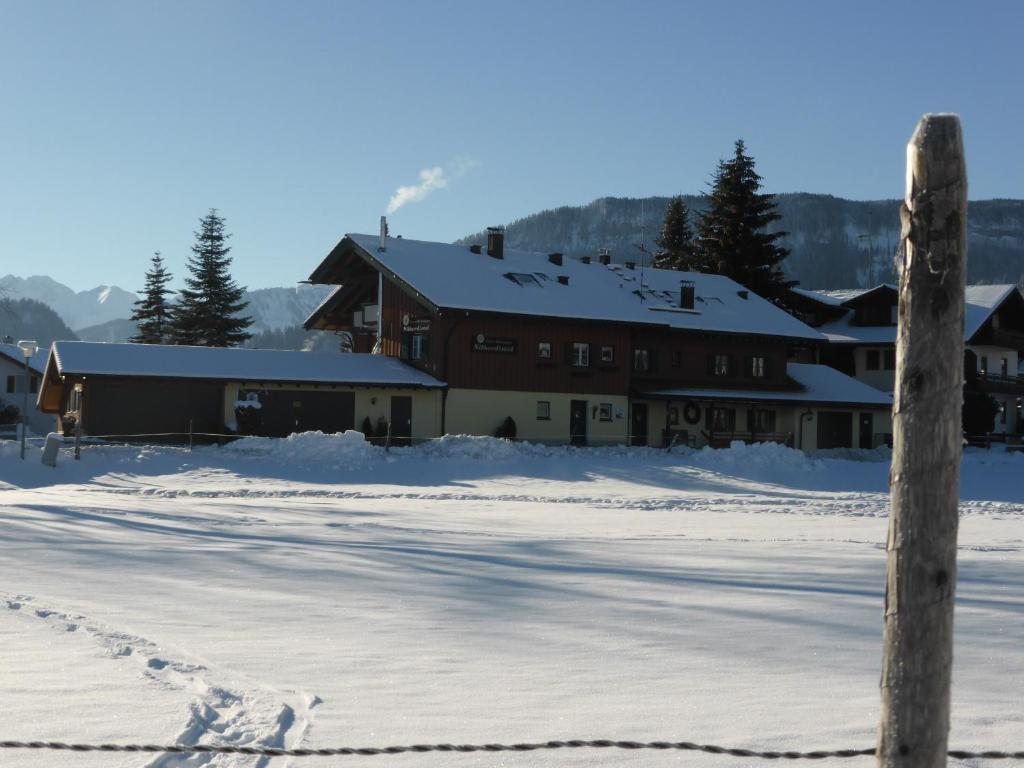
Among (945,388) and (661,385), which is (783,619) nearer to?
(945,388)

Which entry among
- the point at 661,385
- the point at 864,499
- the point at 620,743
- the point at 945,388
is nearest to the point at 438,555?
the point at 620,743

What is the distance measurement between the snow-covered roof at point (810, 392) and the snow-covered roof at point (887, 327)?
447 centimetres

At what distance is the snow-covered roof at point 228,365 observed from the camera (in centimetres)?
4016

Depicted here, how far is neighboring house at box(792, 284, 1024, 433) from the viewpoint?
60594 millimetres

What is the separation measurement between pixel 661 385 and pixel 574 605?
39.3 m

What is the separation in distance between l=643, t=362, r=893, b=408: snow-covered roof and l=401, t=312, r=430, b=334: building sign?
9.83 m

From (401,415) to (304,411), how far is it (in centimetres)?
388

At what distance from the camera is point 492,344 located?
45.3 meters

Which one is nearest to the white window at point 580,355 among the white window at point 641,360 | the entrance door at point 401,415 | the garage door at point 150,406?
the white window at point 641,360

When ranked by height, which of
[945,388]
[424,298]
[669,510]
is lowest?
[669,510]

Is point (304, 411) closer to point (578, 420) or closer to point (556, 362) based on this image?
point (556, 362)

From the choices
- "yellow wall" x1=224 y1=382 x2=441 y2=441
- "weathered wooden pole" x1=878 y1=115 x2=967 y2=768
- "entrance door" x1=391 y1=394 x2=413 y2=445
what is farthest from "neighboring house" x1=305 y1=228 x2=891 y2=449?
"weathered wooden pole" x1=878 y1=115 x2=967 y2=768

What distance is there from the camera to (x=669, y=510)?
81.7ft

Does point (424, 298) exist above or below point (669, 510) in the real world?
above
